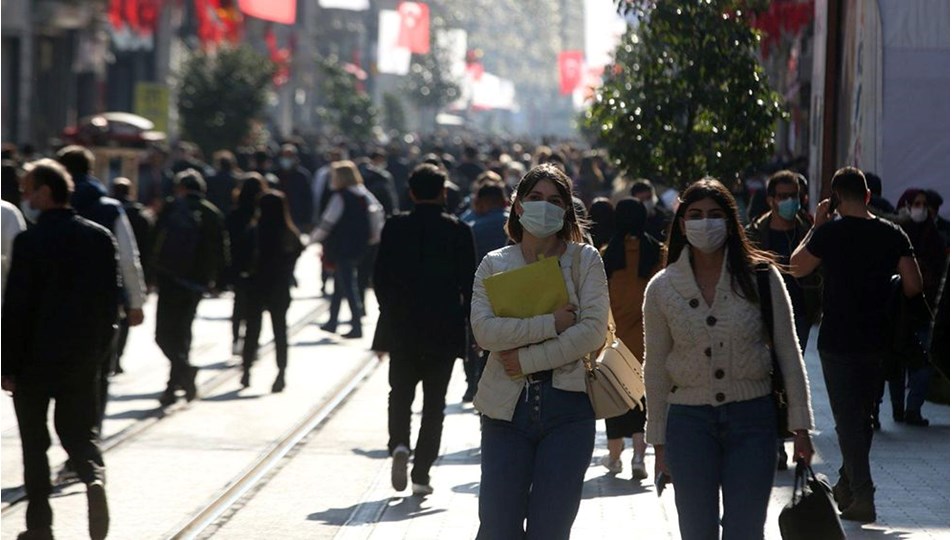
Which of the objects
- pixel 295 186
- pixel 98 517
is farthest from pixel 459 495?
pixel 295 186

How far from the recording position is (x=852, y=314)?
30.3ft

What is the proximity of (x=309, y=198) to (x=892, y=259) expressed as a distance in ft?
59.8

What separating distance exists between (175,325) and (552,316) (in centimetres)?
876

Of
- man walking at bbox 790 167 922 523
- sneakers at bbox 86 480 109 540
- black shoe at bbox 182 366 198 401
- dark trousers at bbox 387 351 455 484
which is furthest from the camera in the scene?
black shoe at bbox 182 366 198 401

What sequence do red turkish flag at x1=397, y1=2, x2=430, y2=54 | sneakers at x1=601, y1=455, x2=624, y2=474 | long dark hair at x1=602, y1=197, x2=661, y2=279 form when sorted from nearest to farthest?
long dark hair at x1=602, y1=197, x2=661, y2=279 → sneakers at x1=601, y1=455, x2=624, y2=474 → red turkish flag at x1=397, y1=2, x2=430, y2=54

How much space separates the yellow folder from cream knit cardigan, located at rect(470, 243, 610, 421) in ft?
0.12

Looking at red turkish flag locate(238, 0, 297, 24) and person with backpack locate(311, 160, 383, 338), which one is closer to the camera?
person with backpack locate(311, 160, 383, 338)

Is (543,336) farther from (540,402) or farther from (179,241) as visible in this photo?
(179,241)

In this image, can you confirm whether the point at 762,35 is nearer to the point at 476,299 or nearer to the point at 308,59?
the point at 476,299

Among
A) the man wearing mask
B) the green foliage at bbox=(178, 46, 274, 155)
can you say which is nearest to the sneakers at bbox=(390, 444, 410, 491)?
the man wearing mask

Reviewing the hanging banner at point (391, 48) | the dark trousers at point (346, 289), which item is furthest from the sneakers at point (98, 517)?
the hanging banner at point (391, 48)

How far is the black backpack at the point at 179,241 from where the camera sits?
15.0m

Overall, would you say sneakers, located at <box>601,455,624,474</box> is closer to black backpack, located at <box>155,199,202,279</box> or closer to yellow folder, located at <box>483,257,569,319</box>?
black backpack, located at <box>155,199,202,279</box>

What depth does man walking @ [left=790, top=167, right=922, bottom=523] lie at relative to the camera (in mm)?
9133
